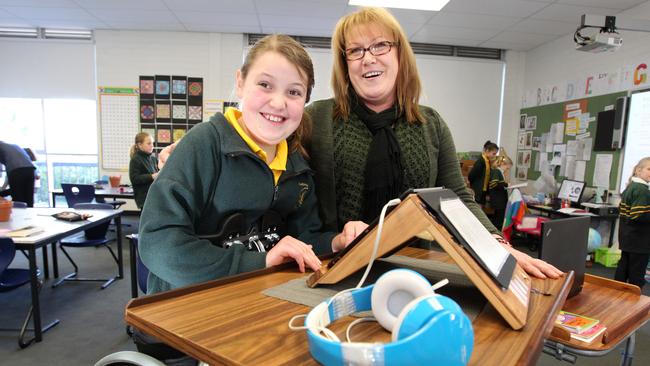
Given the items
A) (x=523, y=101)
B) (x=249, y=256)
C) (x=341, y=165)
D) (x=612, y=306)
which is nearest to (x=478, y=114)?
(x=523, y=101)

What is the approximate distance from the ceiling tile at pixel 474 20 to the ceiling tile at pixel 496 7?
6.2 inches

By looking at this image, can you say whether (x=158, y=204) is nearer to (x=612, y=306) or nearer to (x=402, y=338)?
(x=402, y=338)

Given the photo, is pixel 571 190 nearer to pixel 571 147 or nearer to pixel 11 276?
pixel 571 147

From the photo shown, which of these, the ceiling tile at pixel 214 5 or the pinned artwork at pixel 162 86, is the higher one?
the ceiling tile at pixel 214 5

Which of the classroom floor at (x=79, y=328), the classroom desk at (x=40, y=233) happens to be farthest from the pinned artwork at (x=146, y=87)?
the classroom floor at (x=79, y=328)

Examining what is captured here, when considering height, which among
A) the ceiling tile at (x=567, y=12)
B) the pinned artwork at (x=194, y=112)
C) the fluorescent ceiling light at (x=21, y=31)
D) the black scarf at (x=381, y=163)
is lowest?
the black scarf at (x=381, y=163)

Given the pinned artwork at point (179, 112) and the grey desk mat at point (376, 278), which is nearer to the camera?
the grey desk mat at point (376, 278)

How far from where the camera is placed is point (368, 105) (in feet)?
4.20

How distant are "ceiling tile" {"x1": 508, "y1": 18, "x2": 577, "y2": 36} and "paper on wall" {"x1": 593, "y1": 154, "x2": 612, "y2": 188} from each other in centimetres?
202

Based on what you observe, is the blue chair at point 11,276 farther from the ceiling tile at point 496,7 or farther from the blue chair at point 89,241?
the ceiling tile at point 496,7

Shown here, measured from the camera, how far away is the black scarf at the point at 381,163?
1.21m

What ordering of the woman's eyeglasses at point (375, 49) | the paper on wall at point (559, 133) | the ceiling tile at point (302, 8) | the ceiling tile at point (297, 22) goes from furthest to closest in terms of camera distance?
the paper on wall at point (559, 133), the ceiling tile at point (297, 22), the ceiling tile at point (302, 8), the woman's eyeglasses at point (375, 49)

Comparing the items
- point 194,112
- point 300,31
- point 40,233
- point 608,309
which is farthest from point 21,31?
point 608,309

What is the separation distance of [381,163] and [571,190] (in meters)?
5.43
